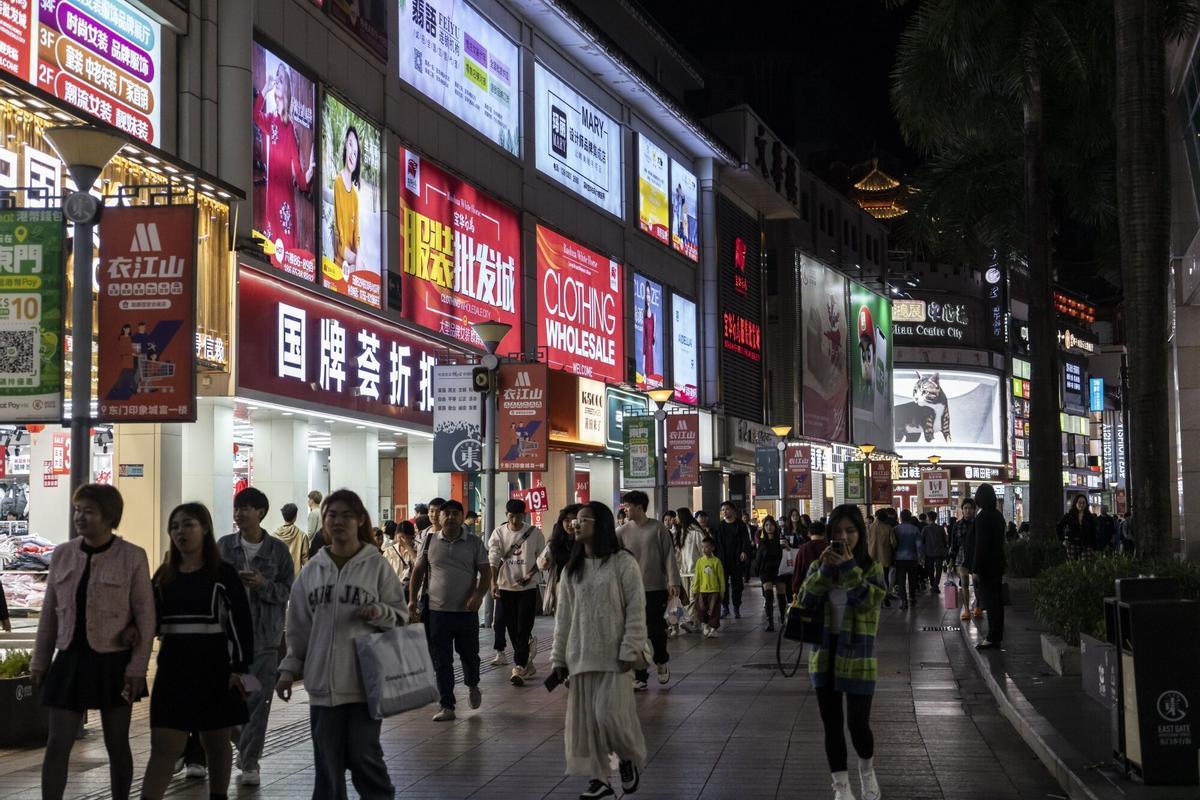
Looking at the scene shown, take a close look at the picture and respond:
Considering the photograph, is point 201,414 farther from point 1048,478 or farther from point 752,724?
point 1048,478

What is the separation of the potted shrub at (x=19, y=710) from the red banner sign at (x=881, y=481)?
1832 inches

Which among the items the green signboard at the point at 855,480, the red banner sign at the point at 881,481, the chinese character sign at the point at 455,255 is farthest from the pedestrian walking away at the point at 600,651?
the red banner sign at the point at 881,481

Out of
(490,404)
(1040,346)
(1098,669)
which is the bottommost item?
(1098,669)

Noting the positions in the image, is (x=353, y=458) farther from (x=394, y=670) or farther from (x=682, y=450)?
(x=394, y=670)

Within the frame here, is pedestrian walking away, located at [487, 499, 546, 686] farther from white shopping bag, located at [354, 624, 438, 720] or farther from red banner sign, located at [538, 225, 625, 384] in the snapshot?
red banner sign, located at [538, 225, 625, 384]

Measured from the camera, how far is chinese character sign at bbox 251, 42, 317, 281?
2289cm

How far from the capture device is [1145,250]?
1656cm

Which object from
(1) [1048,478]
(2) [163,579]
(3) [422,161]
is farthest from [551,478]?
(2) [163,579]

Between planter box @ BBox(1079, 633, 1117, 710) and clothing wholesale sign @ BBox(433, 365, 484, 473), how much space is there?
1089 centimetres

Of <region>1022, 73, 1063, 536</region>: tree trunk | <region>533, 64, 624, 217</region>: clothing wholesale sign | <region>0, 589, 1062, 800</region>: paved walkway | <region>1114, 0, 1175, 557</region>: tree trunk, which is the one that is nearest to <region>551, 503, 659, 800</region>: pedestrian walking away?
<region>0, 589, 1062, 800</region>: paved walkway

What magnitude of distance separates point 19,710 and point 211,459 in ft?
29.9

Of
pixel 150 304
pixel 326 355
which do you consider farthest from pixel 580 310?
pixel 150 304

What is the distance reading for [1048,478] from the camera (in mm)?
30016

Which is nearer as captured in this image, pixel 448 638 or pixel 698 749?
pixel 698 749
